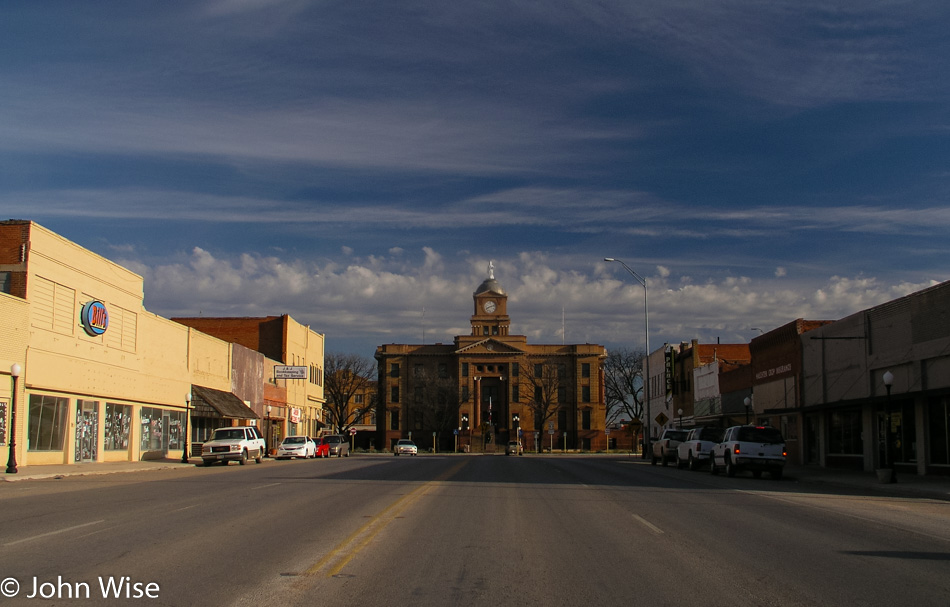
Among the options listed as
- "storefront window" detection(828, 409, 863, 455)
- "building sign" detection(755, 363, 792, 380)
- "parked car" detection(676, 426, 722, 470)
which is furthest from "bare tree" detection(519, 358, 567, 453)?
"parked car" detection(676, 426, 722, 470)

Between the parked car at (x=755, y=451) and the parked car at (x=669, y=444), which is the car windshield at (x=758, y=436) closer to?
the parked car at (x=755, y=451)

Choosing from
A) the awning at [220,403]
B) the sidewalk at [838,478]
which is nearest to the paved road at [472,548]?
the sidewalk at [838,478]

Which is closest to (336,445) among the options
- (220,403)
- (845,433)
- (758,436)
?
(220,403)

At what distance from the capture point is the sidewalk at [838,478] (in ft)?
79.3

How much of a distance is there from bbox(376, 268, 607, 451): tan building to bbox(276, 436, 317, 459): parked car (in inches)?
2387

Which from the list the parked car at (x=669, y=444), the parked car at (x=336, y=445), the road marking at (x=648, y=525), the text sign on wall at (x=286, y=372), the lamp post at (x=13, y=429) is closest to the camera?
the road marking at (x=648, y=525)

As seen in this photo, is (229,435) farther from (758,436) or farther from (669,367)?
(669,367)

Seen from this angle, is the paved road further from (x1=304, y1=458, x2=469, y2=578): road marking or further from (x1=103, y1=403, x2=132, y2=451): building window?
(x1=103, y1=403, x2=132, y2=451): building window

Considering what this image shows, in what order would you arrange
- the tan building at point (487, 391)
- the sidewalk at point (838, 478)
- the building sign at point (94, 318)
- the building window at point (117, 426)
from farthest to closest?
1. the tan building at point (487, 391)
2. the building window at point (117, 426)
3. the building sign at point (94, 318)
4. the sidewalk at point (838, 478)

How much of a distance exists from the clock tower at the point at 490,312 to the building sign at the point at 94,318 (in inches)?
3471

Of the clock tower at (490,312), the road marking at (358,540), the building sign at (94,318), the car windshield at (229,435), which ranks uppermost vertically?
the clock tower at (490,312)

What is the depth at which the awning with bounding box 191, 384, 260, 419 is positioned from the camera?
1961 inches

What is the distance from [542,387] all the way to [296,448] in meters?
63.2

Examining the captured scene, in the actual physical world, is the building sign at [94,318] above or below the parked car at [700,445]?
above
